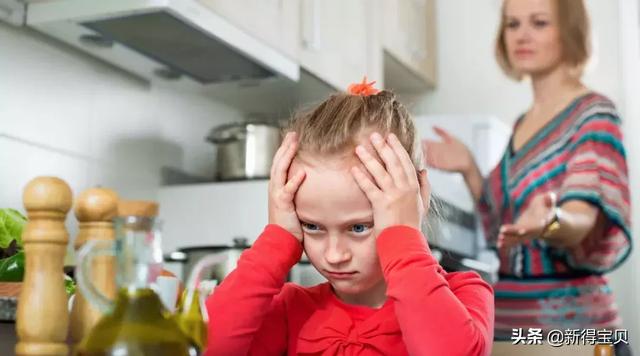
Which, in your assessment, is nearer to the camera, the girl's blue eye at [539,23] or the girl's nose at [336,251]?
the girl's nose at [336,251]

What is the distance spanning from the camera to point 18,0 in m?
1.62

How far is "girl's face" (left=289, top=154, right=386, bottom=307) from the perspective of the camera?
0.87 metres

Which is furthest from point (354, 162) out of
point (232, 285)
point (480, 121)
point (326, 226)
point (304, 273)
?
point (480, 121)

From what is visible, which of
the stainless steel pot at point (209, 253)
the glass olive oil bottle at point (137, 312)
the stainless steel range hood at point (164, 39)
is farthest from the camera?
the stainless steel pot at point (209, 253)

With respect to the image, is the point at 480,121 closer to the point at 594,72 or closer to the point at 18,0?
the point at 594,72

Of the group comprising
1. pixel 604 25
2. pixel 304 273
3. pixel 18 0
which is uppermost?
pixel 604 25

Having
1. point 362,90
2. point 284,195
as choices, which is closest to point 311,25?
point 362,90

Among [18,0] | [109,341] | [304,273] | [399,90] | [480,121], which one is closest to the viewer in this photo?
[109,341]

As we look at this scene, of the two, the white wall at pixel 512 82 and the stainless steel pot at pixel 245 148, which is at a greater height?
the white wall at pixel 512 82

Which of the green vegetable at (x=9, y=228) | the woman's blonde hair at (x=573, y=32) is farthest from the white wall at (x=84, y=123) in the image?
the woman's blonde hair at (x=573, y=32)

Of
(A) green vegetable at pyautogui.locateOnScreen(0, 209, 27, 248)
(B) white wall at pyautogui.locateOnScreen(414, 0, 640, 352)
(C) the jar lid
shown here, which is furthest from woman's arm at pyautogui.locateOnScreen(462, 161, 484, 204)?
(C) the jar lid

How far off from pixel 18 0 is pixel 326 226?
3.31ft

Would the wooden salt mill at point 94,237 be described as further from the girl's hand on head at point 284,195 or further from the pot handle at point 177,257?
the pot handle at point 177,257

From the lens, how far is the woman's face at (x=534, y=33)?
2793mm
